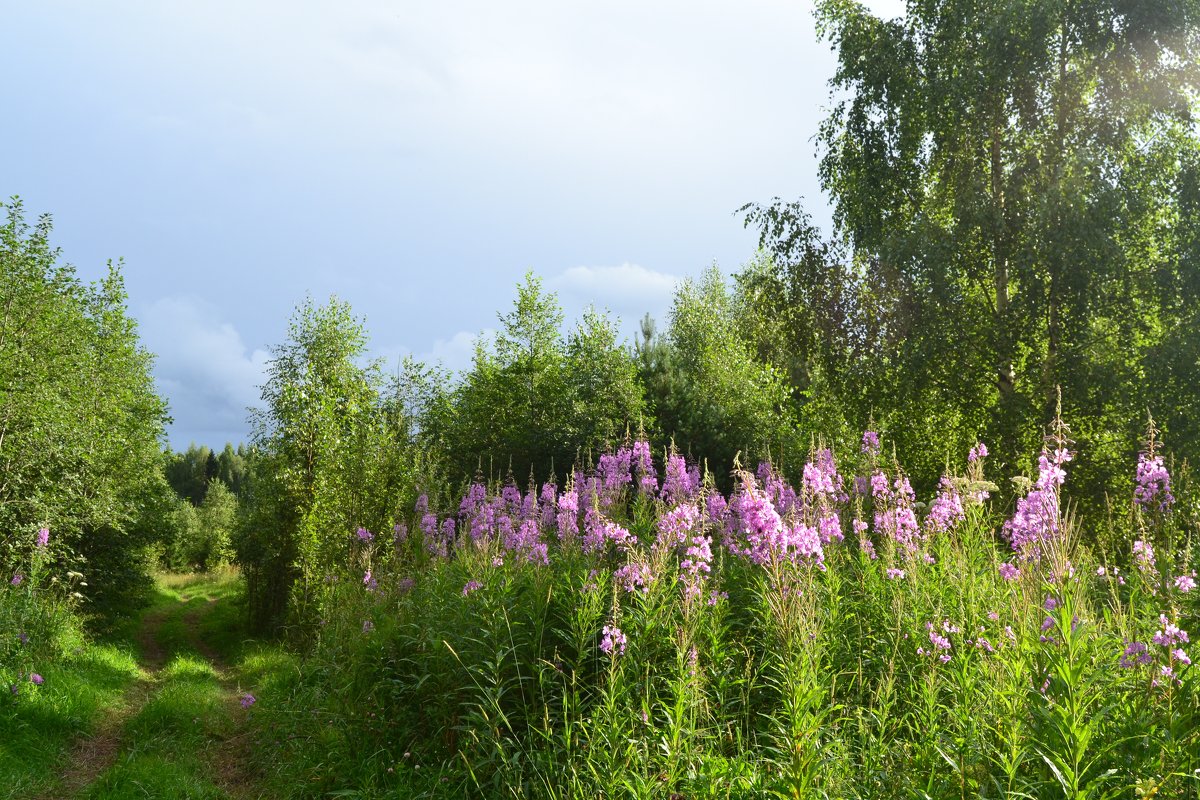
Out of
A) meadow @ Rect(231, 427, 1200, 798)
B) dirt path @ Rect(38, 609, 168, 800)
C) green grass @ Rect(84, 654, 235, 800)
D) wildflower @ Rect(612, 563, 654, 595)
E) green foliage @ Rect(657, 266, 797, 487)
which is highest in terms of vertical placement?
green foliage @ Rect(657, 266, 797, 487)

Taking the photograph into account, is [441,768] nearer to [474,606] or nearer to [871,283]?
[474,606]

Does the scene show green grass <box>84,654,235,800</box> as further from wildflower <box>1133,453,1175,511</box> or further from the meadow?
wildflower <box>1133,453,1175,511</box>

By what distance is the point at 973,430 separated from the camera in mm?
17156

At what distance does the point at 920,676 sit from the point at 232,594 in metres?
36.4

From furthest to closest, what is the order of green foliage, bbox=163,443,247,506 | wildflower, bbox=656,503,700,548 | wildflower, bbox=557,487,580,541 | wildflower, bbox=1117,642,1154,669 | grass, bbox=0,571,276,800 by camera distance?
green foliage, bbox=163,443,247,506 → wildflower, bbox=557,487,580,541 → grass, bbox=0,571,276,800 → wildflower, bbox=656,503,700,548 → wildflower, bbox=1117,642,1154,669

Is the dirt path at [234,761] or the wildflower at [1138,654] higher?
the wildflower at [1138,654]

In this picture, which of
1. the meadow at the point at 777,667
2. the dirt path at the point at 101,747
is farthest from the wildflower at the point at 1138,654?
the dirt path at the point at 101,747

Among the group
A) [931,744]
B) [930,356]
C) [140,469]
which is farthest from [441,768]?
[140,469]

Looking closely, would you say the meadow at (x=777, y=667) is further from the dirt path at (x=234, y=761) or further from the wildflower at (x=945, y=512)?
the dirt path at (x=234, y=761)

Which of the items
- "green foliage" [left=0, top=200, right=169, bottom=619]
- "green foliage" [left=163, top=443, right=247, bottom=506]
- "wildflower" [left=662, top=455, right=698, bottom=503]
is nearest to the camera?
"wildflower" [left=662, top=455, right=698, bottom=503]

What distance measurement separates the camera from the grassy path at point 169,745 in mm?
8156

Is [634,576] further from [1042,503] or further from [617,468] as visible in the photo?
[617,468]

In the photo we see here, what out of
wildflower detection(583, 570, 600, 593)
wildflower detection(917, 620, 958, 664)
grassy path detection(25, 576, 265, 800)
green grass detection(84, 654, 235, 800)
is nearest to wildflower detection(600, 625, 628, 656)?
wildflower detection(583, 570, 600, 593)

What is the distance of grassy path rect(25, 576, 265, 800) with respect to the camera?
8156mm
